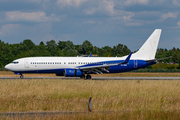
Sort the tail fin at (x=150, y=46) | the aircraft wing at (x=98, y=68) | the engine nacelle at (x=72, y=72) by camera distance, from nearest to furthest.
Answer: the engine nacelle at (x=72, y=72) → the aircraft wing at (x=98, y=68) → the tail fin at (x=150, y=46)

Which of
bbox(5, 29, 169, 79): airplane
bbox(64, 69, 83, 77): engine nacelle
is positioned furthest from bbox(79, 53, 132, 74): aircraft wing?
bbox(64, 69, 83, 77): engine nacelle

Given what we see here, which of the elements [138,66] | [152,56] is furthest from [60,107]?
[152,56]

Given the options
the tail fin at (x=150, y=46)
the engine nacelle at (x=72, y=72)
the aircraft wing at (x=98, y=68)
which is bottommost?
the engine nacelle at (x=72, y=72)

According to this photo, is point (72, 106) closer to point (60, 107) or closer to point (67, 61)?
point (60, 107)

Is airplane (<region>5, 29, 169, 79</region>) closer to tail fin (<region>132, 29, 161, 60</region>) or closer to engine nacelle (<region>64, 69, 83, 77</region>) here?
engine nacelle (<region>64, 69, 83, 77</region>)

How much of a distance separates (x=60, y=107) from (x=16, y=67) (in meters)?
28.4

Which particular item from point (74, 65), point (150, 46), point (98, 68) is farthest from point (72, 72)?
point (150, 46)

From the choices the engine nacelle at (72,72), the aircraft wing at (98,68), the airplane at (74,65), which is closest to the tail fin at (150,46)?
the airplane at (74,65)

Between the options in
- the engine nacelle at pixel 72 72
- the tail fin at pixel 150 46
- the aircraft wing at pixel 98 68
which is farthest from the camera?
the tail fin at pixel 150 46

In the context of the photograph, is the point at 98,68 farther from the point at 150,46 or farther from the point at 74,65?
the point at 150,46

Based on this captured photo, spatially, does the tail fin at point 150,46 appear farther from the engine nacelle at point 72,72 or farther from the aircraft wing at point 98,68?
the engine nacelle at point 72,72

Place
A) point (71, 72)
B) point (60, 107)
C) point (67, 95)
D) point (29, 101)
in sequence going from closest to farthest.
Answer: point (60, 107) < point (29, 101) < point (67, 95) < point (71, 72)

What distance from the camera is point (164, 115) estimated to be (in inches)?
548

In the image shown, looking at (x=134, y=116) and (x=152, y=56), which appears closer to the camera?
(x=134, y=116)
